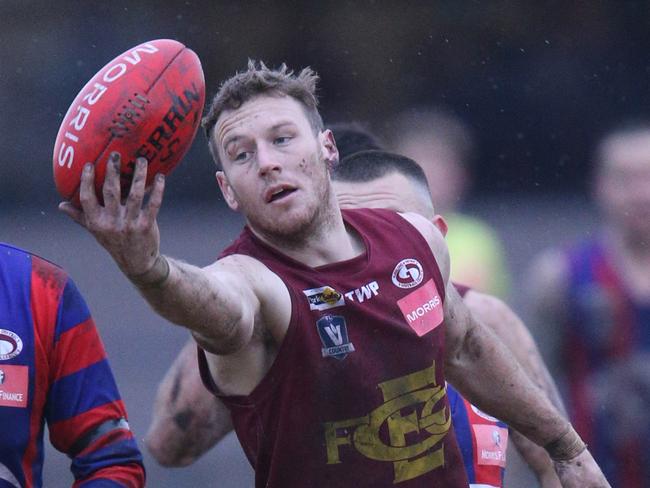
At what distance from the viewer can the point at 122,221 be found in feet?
10.2

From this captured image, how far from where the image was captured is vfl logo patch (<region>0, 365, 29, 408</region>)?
3.63m

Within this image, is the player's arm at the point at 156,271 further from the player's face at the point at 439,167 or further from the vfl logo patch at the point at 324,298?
the player's face at the point at 439,167

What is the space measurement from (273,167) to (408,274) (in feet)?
1.75

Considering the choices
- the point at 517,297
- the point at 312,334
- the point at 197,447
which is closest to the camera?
the point at 312,334

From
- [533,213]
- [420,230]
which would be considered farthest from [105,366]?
[533,213]

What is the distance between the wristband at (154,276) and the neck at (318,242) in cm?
71

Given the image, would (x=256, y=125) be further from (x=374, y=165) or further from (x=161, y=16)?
(x=161, y=16)

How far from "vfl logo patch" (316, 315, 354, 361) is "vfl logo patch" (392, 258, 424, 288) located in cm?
28

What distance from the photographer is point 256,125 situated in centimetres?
388

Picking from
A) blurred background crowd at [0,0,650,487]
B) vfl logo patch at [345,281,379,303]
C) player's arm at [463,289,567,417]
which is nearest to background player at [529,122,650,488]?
player's arm at [463,289,567,417]

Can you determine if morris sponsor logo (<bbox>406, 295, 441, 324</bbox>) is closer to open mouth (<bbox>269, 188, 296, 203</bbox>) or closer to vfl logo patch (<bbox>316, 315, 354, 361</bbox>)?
vfl logo patch (<bbox>316, 315, 354, 361</bbox>)

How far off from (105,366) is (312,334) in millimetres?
600

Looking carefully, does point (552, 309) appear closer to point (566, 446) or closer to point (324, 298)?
point (566, 446)

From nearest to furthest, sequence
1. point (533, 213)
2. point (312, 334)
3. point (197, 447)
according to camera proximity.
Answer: point (312, 334)
point (197, 447)
point (533, 213)
